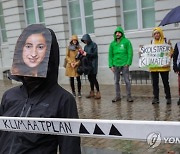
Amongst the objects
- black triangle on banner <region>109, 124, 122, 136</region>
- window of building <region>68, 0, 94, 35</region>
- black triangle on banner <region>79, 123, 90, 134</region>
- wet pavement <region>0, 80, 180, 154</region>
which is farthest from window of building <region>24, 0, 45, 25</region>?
black triangle on banner <region>109, 124, 122, 136</region>

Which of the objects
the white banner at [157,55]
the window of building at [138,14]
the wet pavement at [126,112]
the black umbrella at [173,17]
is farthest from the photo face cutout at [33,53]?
the window of building at [138,14]

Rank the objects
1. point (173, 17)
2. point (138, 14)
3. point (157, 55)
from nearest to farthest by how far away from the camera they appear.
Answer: point (173, 17)
point (157, 55)
point (138, 14)

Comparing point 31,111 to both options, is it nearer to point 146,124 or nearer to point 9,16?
point 146,124

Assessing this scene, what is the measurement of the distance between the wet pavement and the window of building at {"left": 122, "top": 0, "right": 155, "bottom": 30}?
85.7 inches

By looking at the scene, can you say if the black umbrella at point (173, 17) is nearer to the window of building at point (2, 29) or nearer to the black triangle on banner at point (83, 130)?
the black triangle on banner at point (83, 130)

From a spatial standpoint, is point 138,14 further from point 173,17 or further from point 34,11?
point 34,11

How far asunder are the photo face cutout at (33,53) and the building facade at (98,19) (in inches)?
345

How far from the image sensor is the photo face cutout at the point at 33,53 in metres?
2.27

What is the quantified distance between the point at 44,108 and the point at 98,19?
10.4 m

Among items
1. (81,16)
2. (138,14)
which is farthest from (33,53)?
(81,16)

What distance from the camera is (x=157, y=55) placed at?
A: 8047mm

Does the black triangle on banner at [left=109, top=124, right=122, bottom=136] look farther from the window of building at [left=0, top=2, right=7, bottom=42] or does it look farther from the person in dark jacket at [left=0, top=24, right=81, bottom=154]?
the window of building at [left=0, top=2, right=7, bottom=42]

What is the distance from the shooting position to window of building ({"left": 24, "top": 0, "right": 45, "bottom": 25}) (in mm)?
14922

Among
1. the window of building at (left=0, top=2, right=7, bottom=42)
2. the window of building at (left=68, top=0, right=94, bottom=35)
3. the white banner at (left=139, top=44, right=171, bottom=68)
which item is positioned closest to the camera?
the white banner at (left=139, top=44, right=171, bottom=68)
